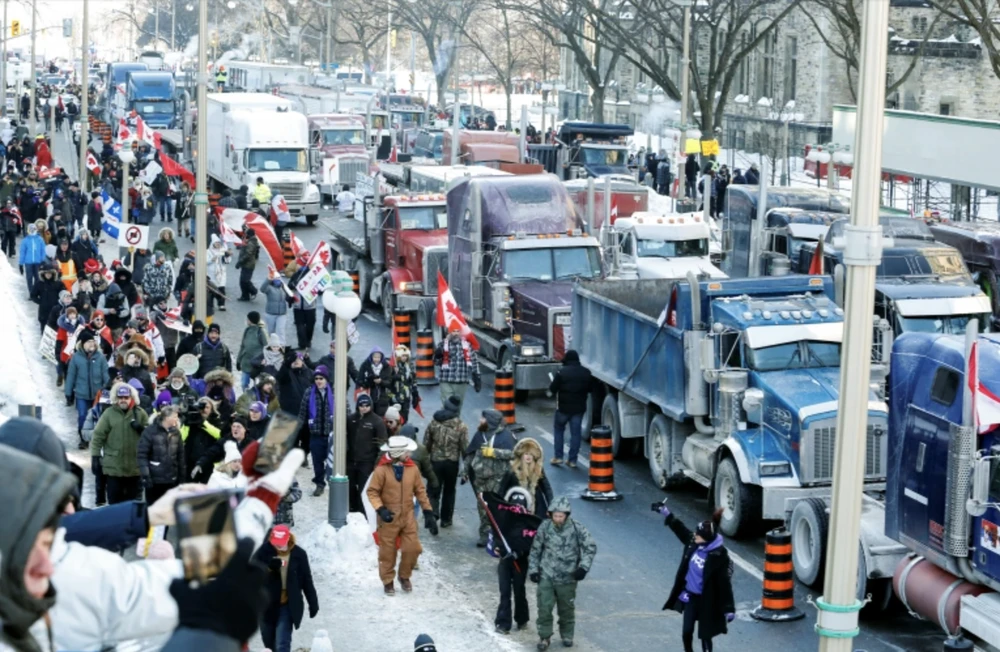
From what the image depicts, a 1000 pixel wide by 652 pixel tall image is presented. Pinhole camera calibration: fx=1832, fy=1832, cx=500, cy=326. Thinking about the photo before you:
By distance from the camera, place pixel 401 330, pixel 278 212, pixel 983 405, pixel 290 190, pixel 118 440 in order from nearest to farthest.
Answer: pixel 983 405, pixel 118 440, pixel 401 330, pixel 278 212, pixel 290 190

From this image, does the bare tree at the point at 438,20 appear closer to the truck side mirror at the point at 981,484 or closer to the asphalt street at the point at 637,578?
the asphalt street at the point at 637,578

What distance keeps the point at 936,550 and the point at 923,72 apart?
5316cm

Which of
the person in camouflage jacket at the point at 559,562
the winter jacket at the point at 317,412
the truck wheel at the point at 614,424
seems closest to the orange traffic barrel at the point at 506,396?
the truck wheel at the point at 614,424

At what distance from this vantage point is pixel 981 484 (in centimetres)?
1355

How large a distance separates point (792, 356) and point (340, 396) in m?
4.62

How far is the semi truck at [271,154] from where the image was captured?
1832 inches

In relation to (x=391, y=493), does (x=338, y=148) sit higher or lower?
higher

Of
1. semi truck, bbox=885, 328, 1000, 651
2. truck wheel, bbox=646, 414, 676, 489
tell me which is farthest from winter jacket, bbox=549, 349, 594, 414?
semi truck, bbox=885, 328, 1000, 651

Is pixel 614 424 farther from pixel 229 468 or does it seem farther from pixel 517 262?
pixel 229 468

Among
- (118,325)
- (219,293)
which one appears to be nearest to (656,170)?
(219,293)

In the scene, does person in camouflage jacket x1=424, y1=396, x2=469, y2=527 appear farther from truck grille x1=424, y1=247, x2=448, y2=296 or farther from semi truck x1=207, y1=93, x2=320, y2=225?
semi truck x1=207, y1=93, x2=320, y2=225

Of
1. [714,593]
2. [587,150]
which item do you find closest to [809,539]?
[714,593]

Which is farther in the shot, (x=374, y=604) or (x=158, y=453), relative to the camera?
(x=158, y=453)

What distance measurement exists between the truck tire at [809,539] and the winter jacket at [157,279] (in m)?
13.8
